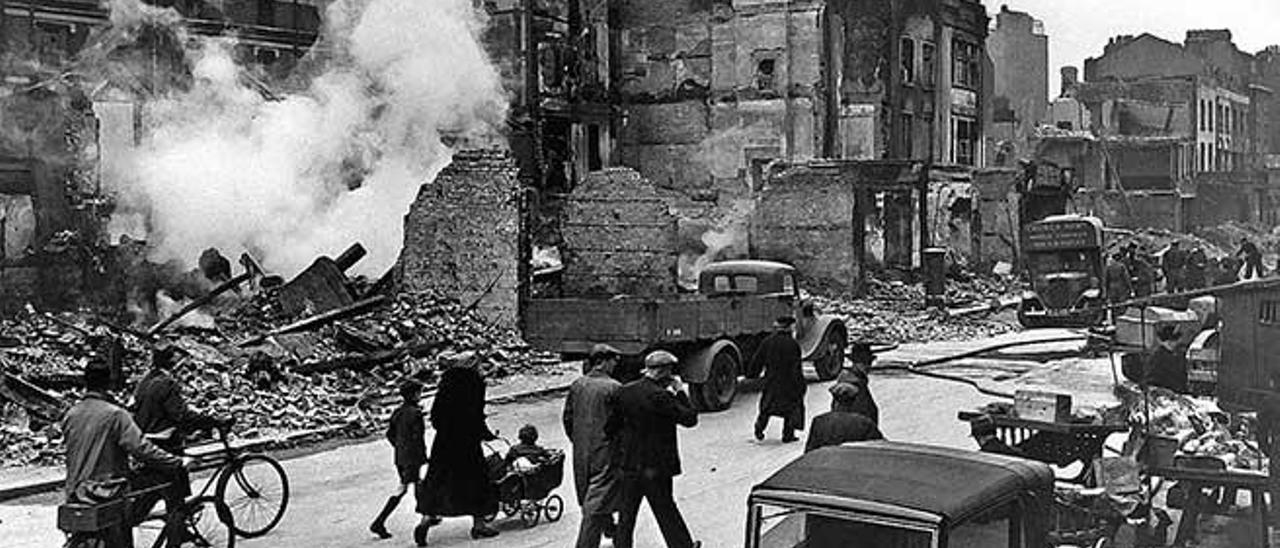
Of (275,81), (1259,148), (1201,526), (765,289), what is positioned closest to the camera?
(1201,526)

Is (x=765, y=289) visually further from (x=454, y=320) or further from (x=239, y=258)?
(x=239, y=258)

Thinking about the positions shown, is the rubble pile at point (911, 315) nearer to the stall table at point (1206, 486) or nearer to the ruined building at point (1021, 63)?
the stall table at point (1206, 486)

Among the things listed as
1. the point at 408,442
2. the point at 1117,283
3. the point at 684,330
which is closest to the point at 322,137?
the point at 684,330

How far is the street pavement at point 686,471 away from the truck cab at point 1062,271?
7.68m

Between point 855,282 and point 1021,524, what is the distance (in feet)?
90.2

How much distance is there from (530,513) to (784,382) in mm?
4520

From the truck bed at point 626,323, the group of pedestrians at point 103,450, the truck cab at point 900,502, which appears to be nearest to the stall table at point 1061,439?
the truck cab at point 900,502

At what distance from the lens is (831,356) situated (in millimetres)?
21297

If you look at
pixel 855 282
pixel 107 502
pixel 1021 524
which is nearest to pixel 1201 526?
pixel 1021 524

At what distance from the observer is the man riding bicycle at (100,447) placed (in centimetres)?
839

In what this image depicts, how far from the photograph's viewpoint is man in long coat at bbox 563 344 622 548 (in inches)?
373

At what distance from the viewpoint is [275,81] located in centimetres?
3284

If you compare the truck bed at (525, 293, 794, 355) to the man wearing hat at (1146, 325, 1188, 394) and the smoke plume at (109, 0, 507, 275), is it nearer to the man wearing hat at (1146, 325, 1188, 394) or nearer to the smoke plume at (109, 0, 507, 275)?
the man wearing hat at (1146, 325, 1188, 394)

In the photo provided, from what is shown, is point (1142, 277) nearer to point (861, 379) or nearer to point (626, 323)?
point (626, 323)
